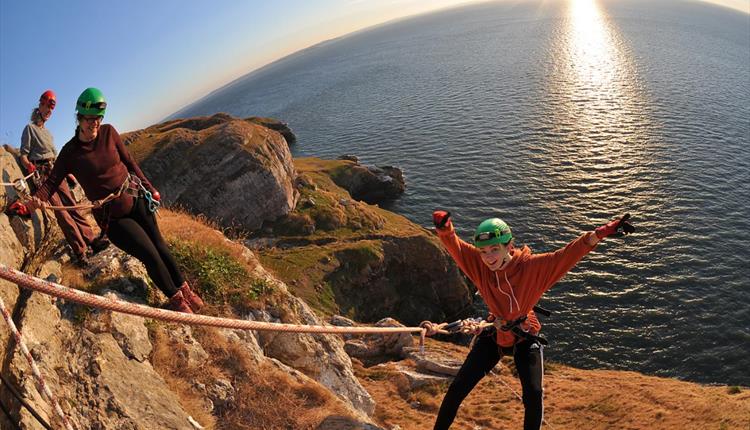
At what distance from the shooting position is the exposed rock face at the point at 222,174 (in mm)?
37156

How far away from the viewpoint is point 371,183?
61156 millimetres

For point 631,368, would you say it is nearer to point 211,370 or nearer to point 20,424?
point 211,370

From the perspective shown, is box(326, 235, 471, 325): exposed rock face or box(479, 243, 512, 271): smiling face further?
box(326, 235, 471, 325): exposed rock face

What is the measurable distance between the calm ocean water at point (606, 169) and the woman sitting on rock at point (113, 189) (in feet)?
100

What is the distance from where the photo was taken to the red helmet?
973 cm

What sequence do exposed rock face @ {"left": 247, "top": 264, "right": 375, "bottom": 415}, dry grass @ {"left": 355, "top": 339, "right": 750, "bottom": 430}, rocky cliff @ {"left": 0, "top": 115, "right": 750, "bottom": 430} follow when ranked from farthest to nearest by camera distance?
dry grass @ {"left": 355, "top": 339, "right": 750, "bottom": 430}
exposed rock face @ {"left": 247, "top": 264, "right": 375, "bottom": 415}
rocky cliff @ {"left": 0, "top": 115, "right": 750, "bottom": 430}

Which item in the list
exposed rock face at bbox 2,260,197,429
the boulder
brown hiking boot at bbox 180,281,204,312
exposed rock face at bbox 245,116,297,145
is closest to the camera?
exposed rock face at bbox 2,260,197,429

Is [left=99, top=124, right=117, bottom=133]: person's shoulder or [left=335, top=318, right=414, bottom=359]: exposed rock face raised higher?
[left=99, top=124, right=117, bottom=133]: person's shoulder

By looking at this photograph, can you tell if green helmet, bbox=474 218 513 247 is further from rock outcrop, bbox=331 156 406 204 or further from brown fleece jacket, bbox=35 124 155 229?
rock outcrop, bbox=331 156 406 204

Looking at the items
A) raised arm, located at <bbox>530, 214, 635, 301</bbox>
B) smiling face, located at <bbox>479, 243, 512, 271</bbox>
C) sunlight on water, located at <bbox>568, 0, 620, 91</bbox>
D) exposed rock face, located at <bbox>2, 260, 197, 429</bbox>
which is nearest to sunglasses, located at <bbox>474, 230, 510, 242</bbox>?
smiling face, located at <bbox>479, 243, 512, 271</bbox>

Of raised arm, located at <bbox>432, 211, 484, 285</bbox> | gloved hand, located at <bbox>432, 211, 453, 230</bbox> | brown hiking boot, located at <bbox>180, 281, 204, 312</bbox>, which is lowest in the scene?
brown hiking boot, located at <bbox>180, 281, 204, 312</bbox>

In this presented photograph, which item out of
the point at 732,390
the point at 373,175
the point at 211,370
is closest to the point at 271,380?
the point at 211,370

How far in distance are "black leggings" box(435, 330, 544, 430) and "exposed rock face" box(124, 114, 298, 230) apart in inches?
1260

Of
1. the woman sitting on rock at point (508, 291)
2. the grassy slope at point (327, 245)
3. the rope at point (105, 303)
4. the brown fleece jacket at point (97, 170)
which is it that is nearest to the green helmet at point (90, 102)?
the brown fleece jacket at point (97, 170)
